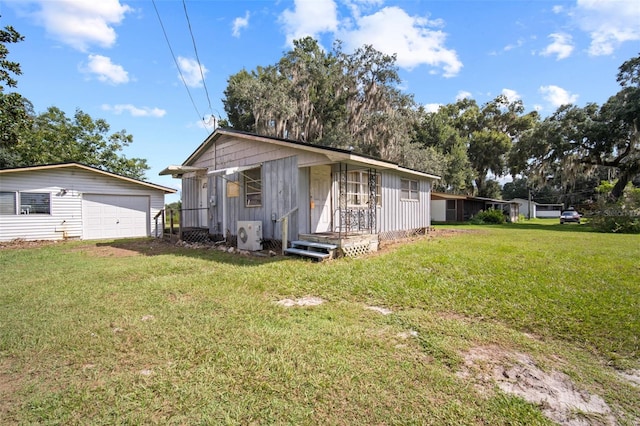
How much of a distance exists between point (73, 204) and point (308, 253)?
12156mm

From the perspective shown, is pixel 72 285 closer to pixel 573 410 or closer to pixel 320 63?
pixel 573 410

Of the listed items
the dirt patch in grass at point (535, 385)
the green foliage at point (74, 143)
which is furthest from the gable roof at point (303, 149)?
the green foliage at point (74, 143)

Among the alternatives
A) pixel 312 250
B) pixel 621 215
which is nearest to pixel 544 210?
pixel 621 215

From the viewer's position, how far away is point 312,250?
805cm

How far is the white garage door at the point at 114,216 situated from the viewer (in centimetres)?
1374

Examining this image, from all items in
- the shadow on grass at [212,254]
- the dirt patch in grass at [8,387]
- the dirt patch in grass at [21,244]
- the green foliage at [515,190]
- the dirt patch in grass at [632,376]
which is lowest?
the dirt patch in grass at [632,376]

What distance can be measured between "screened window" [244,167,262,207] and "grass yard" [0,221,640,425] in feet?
14.6

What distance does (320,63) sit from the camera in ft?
77.3

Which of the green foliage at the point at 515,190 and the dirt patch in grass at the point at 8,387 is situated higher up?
the green foliage at the point at 515,190

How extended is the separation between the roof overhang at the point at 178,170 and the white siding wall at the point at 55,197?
3.20m

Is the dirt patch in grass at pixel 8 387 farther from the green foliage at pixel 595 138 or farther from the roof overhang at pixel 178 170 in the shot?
the green foliage at pixel 595 138

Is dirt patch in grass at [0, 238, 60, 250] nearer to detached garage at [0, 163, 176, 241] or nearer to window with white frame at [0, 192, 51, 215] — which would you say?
detached garage at [0, 163, 176, 241]

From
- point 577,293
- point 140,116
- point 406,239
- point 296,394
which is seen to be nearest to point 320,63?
point 140,116

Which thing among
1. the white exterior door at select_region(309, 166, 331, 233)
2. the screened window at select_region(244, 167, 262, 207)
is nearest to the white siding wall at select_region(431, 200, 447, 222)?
the white exterior door at select_region(309, 166, 331, 233)
